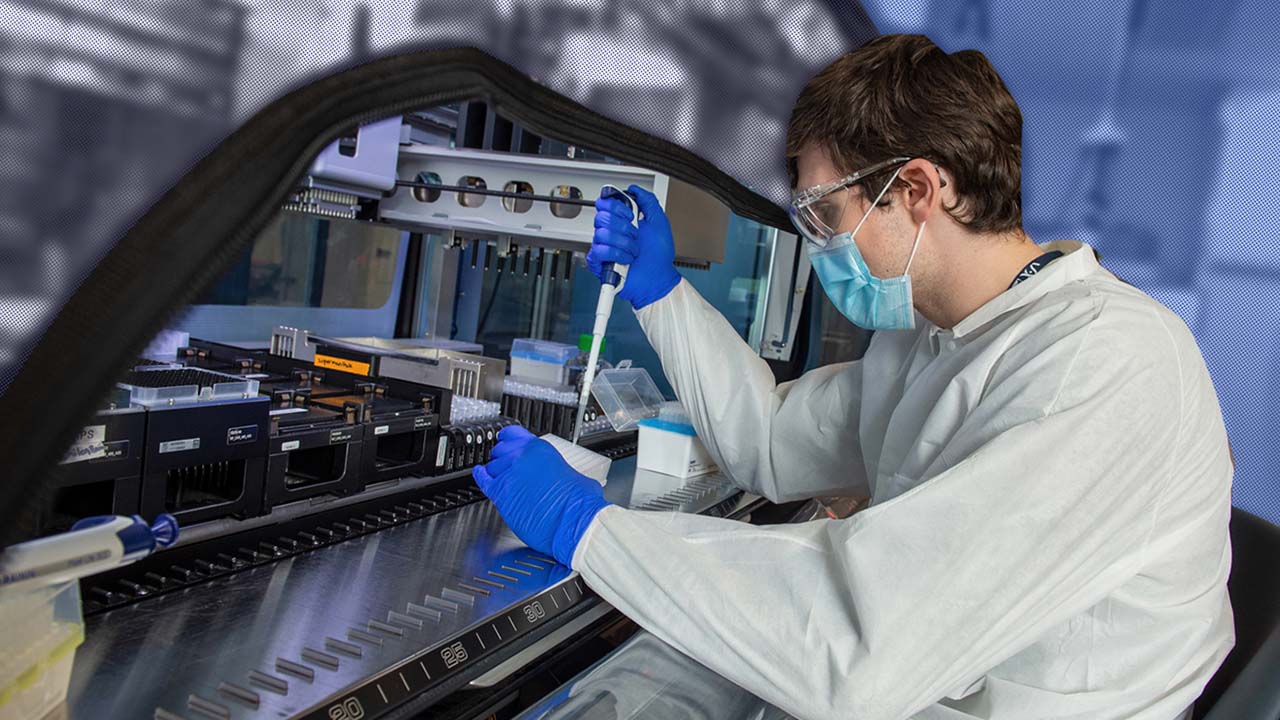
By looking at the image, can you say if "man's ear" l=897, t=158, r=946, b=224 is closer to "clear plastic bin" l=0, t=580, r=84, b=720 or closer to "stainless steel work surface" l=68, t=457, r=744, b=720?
"stainless steel work surface" l=68, t=457, r=744, b=720

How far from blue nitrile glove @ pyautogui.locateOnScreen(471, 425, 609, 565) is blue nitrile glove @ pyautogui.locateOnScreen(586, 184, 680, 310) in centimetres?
50

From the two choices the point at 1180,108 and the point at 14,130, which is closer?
the point at 14,130

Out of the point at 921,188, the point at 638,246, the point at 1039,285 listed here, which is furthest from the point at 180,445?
the point at 1039,285

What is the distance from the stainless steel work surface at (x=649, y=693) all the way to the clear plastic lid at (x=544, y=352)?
1021 millimetres

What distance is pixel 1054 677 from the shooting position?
1.16 m

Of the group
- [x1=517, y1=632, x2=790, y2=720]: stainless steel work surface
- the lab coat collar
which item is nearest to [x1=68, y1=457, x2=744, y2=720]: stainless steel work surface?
[x1=517, y1=632, x2=790, y2=720]: stainless steel work surface

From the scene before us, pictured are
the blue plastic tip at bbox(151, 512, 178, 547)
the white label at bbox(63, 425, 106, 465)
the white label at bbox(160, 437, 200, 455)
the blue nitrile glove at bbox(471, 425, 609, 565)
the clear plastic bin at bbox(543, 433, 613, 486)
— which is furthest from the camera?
the clear plastic bin at bbox(543, 433, 613, 486)

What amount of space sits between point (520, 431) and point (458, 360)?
0.54 meters

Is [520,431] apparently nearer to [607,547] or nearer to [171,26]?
[607,547]

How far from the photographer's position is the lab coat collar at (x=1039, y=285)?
4.31ft

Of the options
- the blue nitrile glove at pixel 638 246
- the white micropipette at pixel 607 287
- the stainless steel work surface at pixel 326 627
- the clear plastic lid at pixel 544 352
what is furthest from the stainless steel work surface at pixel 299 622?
the clear plastic lid at pixel 544 352

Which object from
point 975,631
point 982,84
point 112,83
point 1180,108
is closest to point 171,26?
point 112,83

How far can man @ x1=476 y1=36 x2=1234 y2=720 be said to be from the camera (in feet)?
3.41

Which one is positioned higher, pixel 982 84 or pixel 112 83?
pixel 982 84
